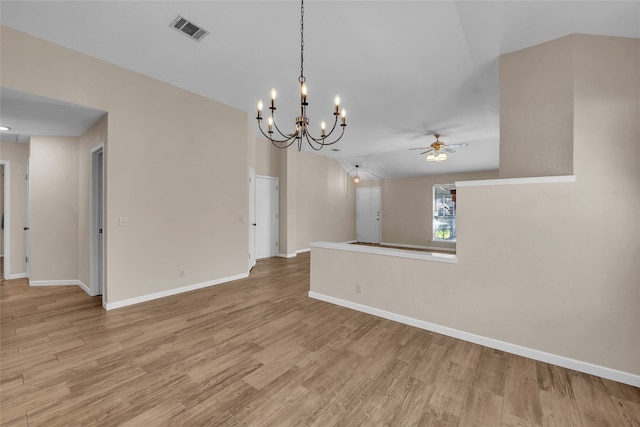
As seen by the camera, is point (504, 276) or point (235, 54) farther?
point (235, 54)

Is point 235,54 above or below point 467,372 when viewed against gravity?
above

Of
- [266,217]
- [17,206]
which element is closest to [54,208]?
[17,206]

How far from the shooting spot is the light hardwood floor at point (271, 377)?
1687 mm

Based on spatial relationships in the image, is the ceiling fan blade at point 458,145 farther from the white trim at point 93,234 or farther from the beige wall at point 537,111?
the white trim at point 93,234

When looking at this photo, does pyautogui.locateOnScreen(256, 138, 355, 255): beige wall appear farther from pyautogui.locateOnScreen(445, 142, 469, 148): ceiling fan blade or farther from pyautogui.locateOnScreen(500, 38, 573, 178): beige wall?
pyautogui.locateOnScreen(500, 38, 573, 178): beige wall

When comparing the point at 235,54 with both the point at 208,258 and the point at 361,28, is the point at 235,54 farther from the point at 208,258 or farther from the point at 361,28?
the point at 208,258

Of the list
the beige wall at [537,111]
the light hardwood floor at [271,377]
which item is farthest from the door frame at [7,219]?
the beige wall at [537,111]

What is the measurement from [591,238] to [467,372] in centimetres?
147

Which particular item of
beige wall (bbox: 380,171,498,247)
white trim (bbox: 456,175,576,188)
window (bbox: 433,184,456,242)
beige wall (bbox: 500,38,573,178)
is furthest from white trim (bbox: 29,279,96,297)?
window (bbox: 433,184,456,242)

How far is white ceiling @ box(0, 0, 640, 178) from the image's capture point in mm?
2307

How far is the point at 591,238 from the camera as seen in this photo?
2.18 metres

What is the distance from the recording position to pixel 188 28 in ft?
8.64

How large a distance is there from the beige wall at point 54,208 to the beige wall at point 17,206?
0.95m

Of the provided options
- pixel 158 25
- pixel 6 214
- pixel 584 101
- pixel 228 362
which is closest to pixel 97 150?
pixel 158 25
